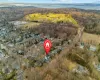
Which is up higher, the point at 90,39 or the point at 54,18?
the point at 90,39

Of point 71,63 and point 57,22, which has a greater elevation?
point 71,63

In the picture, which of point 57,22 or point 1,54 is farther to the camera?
point 57,22

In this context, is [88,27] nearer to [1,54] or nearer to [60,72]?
[1,54]

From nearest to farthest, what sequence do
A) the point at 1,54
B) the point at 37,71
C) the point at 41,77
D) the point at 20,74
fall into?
the point at 41,77, the point at 37,71, the point at 20,74, the point at 1,54

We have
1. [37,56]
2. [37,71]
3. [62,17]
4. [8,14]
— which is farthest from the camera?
[8,14]

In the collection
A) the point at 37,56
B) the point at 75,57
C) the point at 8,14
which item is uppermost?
the point at 75,57

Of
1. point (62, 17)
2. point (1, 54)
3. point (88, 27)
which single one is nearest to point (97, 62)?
point (1, 54)

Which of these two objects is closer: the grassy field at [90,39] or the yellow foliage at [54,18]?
the grassy field at [90,39]

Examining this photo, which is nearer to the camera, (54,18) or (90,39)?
(90,39)

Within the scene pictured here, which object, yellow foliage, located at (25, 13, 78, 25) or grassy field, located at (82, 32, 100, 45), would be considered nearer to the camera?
grassy field, located at (82, 32, 100, 45)

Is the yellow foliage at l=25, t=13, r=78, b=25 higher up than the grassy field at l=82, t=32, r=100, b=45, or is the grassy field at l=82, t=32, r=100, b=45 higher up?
the grassy field at l=82, t=32, r=100, b=45

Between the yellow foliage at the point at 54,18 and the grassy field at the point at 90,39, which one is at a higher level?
the grassy field at the point at 90,39
